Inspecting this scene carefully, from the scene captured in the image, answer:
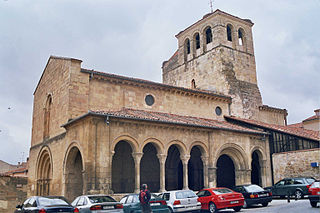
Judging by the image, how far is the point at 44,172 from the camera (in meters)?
22.1

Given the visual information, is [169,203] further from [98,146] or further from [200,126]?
[200,126]

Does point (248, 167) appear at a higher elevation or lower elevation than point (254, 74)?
lower

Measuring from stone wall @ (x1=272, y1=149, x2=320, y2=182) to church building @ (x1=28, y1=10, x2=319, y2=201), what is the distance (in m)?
0.67

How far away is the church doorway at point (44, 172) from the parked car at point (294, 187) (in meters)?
14.5

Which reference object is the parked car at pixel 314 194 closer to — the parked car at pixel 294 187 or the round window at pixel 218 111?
the parked car at pixel 294 187

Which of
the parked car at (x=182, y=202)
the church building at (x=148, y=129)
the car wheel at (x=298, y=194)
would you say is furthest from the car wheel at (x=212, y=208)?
the car wheel at (x=298, y=194)

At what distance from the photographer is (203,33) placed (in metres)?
31.0

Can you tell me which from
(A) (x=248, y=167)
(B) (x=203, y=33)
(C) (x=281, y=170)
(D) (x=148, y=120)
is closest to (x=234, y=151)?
(A) (x=248, y=167)

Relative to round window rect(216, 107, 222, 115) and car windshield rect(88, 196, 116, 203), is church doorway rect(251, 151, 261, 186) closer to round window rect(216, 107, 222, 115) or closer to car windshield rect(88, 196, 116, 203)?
round window rect(216, 107, 222, 115)

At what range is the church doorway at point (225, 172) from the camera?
24.9 m

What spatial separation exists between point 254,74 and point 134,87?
47.0 ft

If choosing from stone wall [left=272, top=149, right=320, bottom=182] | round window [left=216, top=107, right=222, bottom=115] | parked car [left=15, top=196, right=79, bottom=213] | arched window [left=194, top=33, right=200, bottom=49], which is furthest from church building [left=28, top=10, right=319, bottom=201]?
parked car [left=15, top=196, right=79, bottom=213]

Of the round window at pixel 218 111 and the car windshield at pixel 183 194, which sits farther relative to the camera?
the round window at pixel 218 111

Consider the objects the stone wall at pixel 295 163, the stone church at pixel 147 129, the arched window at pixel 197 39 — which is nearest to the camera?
the stone church at pixel 147 129
